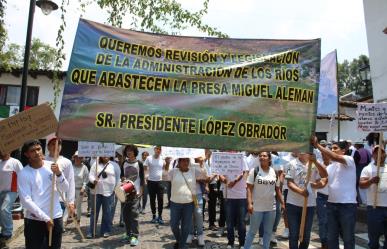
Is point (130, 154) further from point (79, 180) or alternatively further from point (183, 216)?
point (183, 216)

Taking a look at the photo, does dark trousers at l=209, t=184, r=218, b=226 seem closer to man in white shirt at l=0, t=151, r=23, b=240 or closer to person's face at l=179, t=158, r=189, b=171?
person's face at l=179, t=158, r=189, b=171

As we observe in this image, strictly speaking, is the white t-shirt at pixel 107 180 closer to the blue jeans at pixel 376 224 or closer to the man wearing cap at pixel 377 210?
the man wearing cap at pixel 377 210

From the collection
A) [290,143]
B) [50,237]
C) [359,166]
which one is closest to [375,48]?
[359,166]

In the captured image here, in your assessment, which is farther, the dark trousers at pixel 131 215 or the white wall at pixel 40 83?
the white wall at pixel 40 83

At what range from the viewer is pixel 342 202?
22.0ft

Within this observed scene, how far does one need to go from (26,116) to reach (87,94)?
92 cm

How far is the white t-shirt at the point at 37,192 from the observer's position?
5.19 meters

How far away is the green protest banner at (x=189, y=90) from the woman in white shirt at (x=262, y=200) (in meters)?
2.04

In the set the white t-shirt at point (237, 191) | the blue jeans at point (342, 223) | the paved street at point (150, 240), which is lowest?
the paved street at point (150, 240)

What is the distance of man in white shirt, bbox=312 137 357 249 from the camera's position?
669 cm

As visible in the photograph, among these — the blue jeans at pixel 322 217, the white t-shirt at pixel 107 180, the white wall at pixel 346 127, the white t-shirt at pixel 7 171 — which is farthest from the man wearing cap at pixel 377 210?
the white wall at pixel 346 127

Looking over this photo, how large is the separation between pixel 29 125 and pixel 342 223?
15.3ft

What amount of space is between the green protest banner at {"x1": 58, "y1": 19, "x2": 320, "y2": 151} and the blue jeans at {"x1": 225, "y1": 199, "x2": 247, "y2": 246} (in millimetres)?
3239

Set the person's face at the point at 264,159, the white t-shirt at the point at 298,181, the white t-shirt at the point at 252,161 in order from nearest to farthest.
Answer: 1. the white t-shirt at the point at 298,181
2. the person's face at the point at 264,159
3. the white t-shirt at the point at 252,161
